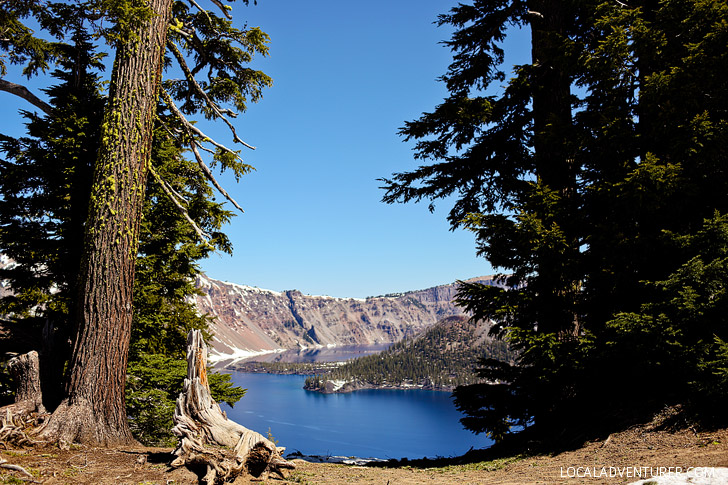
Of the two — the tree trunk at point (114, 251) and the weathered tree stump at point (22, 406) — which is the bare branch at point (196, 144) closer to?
the tree trunk at point (114, 251)

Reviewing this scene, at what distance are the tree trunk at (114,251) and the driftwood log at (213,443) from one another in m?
1.61

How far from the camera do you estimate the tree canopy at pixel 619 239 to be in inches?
210

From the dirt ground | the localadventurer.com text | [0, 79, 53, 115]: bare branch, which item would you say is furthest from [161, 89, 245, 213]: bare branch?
the localadventurer.com text

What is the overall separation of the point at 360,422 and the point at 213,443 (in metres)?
110

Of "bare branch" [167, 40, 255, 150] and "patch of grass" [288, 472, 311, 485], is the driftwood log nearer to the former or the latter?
"patch of grass" [288, 472, 311, 485]

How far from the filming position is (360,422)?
347 feet

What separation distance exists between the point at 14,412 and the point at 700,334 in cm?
905

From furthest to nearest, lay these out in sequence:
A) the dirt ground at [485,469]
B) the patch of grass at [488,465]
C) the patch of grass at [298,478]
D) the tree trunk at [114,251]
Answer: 1. the patch of grass at [488,465]
2. the tree trunk at [114,251]
3. the patch of grass at [298,478]
4. the dirt ground at [485,469]

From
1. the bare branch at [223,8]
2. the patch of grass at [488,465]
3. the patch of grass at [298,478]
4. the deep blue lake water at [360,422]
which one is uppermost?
the bare branch at [223,8]

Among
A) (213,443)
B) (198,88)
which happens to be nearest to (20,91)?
(198,88)

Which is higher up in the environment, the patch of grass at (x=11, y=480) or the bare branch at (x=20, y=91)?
the bare branch at (x=20, y=91)

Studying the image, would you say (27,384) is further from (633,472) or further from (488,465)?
(633,472)

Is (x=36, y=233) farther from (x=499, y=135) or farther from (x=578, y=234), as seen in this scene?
(x=578, y=234)

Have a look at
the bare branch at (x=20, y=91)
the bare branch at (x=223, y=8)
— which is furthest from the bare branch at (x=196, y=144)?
the bare branch at (x=20, y=91)
